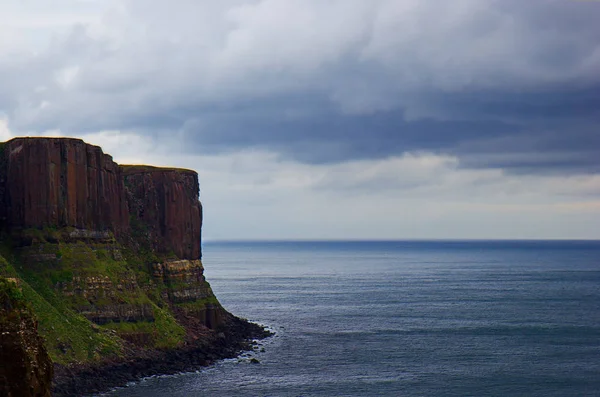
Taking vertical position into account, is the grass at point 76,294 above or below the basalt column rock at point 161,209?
below

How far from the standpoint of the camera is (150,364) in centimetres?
10094

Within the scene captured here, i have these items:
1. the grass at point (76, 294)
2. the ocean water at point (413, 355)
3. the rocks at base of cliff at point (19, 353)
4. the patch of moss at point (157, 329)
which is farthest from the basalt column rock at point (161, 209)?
the rocks at base of cliff at point (19, 353)

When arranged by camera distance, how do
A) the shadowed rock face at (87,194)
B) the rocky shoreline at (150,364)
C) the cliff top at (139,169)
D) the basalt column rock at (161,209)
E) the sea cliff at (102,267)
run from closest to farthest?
the rocky shoreline at (150,364) < the sea cliff at (102,267) < the shadowed rock face at (87,194) < the basalt column rock at (161,209) < the cliff top at (139,169)

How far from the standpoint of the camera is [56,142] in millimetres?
111188

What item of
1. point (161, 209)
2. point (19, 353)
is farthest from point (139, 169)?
point (19, 353)

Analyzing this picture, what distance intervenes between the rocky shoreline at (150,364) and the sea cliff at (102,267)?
7.9 inches

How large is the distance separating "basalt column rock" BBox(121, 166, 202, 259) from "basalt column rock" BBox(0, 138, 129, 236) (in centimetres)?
1709

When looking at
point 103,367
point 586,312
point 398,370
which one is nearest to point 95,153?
point 103,367

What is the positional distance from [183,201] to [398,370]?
57.7 m

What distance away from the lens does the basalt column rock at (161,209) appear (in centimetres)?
13388

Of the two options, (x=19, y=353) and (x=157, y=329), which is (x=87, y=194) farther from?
(x=19, y=353)

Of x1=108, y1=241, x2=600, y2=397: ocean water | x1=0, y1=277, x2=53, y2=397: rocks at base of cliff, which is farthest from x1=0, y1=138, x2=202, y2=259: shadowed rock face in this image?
x1=0, y1=277, x2=53, y2=397: rocks at base of cliff

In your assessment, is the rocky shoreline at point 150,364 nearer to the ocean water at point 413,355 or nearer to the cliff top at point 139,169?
the ocean water at point 413,355

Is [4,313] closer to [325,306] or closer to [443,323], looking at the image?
[443,323]
